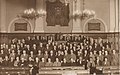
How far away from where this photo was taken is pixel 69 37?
16.1m

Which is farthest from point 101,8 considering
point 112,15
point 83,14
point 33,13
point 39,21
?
point 33,13

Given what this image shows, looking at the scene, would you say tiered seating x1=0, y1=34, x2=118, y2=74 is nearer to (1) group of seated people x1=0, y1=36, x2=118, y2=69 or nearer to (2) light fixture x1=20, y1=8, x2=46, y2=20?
(1) group of seated people x1=0, y1=36, x2=118, y2=69

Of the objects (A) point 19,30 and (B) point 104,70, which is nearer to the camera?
(B) point 104,70

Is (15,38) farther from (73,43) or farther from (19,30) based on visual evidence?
(73,43)

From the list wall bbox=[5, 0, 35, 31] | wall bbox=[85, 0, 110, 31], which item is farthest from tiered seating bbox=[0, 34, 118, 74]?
wall bbox=[85, 0, 110, 31]

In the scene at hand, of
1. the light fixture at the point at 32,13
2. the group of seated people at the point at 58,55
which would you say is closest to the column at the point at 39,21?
the light fixture at the point at 32,13

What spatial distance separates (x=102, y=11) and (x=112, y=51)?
5.33 m

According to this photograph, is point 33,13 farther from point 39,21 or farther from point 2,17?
point 2,17

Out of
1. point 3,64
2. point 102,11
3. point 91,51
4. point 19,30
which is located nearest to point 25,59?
point 3,64

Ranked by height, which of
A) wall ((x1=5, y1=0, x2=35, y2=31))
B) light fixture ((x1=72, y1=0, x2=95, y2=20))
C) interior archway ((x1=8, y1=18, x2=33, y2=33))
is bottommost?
interior archway ((x1=8, y1=18, x2=33, y2=33))

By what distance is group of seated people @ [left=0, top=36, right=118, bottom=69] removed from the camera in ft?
38.0

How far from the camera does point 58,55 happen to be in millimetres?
12430

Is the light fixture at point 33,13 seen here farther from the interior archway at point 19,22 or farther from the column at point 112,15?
the column at point 112,15

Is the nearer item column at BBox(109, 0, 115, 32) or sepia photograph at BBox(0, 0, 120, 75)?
sepia photograph at BBox(0, 0, 120, 75)
